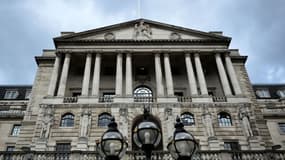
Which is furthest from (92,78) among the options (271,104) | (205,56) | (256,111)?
(271,104)

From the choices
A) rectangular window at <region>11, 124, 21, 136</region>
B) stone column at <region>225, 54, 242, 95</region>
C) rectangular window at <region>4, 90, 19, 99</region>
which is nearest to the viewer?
stone column at <region>225, 54, 242, 95</region>

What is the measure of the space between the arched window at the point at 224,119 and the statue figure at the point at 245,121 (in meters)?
1.26

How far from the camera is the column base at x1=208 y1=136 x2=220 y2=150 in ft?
89.1

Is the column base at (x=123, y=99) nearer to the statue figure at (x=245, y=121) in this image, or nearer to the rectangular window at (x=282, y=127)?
the statue figure at (x=245, y=121)

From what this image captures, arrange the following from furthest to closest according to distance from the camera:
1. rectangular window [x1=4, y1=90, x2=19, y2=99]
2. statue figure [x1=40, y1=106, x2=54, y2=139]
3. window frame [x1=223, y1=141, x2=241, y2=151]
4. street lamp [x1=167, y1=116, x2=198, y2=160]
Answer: rectangular window [x1=4, y1=90, x2=19, y2=99] → window frame [x1=223, y1=141, x2=241, y2=151] → statue figure [x1=40, y1=106, x2=54, y2=139] → street lamp [x1=167, y1=116, x2=198, y2=160]

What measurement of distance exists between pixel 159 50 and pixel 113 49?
6183mm

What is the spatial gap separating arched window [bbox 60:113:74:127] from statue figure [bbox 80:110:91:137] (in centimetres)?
135

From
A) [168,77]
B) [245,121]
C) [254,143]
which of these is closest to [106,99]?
[168,77]

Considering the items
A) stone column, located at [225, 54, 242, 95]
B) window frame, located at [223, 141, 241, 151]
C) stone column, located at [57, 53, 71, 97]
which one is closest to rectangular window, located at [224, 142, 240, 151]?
window frame, located at [223, 141, 241, 151]

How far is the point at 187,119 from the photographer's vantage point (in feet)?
100

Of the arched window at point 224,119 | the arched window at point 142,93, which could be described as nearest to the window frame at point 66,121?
the arched window at point 142,93

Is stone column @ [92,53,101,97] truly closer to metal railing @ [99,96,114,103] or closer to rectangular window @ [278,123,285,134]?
metal railing @ [99,96,114,103]

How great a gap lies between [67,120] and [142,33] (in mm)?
16296

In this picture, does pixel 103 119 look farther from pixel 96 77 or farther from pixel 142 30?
pixel 142 30
